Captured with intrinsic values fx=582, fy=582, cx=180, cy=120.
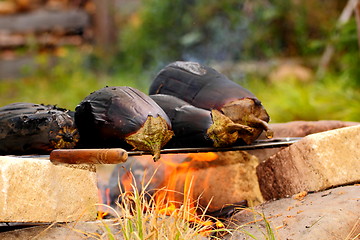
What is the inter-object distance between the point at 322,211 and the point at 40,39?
748 cm

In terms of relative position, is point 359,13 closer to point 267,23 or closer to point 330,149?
point 330,149

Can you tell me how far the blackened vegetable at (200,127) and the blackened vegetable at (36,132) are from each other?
362mm

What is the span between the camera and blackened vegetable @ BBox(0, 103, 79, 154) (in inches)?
81.1

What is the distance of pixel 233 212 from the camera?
2189mm

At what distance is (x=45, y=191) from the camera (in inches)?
A: 70.6

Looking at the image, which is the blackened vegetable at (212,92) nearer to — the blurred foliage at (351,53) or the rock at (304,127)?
the rock at (304,127)

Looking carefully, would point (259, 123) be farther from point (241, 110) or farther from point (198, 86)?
point (198, 86)

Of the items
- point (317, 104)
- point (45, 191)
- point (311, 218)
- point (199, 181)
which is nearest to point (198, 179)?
point (199, 181)

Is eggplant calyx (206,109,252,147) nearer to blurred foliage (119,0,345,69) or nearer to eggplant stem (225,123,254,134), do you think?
eggplant stem (225,123,254,134)

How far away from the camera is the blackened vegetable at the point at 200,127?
A: 2.04 meters

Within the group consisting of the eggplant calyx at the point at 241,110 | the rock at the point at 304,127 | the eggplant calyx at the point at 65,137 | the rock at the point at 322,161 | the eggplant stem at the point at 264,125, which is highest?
the eggplant calyx at the point at 241,110

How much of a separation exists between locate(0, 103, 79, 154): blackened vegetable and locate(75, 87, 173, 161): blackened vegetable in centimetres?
5

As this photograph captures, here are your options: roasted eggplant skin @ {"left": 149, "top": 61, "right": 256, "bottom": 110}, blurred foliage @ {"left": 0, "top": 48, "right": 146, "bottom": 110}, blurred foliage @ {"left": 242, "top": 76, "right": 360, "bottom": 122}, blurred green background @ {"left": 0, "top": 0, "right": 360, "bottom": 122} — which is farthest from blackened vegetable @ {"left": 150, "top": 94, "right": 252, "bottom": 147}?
blurred foliage @ {"left": 0, "top": 48, "right": 146, "bottom": 110}

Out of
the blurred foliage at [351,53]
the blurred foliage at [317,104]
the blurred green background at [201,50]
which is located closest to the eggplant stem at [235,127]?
the blurred foliage at [317,104]
